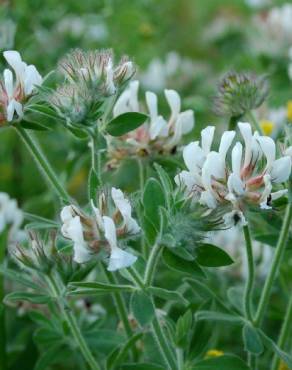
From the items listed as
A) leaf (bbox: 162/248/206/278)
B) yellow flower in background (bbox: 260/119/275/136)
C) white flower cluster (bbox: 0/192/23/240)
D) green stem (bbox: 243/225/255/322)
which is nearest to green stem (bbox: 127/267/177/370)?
leaf (bbox: 162/248/206/278)

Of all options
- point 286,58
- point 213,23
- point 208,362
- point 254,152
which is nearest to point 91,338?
point 208,362

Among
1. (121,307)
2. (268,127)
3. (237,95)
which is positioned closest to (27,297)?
(121,307)

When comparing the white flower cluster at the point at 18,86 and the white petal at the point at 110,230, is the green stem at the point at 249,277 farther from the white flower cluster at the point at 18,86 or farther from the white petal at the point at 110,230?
the white flower cluster at the point at 18,86

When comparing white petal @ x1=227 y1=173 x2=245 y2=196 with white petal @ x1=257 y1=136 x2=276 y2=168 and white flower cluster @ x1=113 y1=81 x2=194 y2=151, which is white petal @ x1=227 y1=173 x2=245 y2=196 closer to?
white petal @ x1=257 y1=136 x2=276 y2=168

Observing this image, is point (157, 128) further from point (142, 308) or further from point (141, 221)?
point (142, 308)

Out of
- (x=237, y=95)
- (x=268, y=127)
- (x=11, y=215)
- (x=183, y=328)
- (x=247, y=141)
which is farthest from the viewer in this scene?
(x=268, y=127)

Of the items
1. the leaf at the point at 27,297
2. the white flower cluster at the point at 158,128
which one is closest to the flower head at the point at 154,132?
the white flower cluster at the point at 158,128

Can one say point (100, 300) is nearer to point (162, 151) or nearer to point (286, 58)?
point (162, 151)
